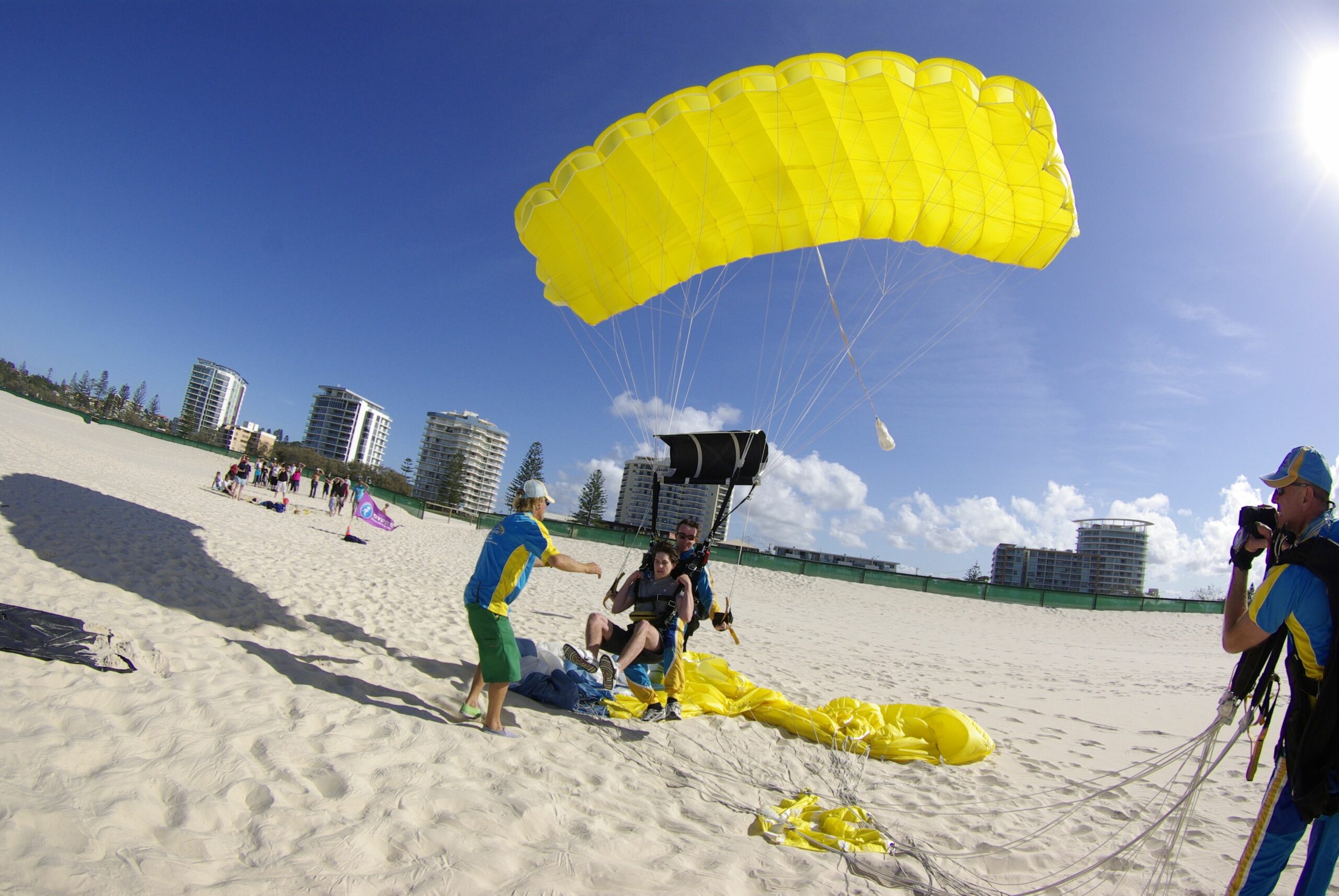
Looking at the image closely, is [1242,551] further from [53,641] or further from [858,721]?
[53,641]

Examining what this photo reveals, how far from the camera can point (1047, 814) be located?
3.54 metres

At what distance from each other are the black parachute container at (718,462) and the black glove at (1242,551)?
358 cm

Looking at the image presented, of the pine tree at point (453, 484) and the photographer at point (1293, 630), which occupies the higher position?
the photographer at point (1293, 630)

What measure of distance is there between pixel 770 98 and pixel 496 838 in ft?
19.0

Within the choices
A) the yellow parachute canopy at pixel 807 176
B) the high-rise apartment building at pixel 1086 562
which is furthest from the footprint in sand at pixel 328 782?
the high-rise apartment building at pixel 1086 562

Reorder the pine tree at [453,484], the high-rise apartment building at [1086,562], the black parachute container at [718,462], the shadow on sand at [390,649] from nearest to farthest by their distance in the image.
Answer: the shadow on sand at [390,649], the black parachute container at [718,462], the pine tree at [453,484], the high-rise apartment building at [1086,562]

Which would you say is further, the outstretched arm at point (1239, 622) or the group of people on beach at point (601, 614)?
the group of people on beach at point (601, 614)

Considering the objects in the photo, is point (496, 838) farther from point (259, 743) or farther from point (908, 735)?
point (908, 735)

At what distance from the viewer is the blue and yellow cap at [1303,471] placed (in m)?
2.06

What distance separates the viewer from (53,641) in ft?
10.1

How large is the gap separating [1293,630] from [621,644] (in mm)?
3809

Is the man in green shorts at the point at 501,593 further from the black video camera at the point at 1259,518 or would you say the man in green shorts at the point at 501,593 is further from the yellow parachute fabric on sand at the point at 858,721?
the black video camera at the point at 1259,518

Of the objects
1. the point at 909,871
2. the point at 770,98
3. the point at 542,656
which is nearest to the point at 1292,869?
the point at 909,871

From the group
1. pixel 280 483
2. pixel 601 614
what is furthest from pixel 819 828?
pixel 280 483
